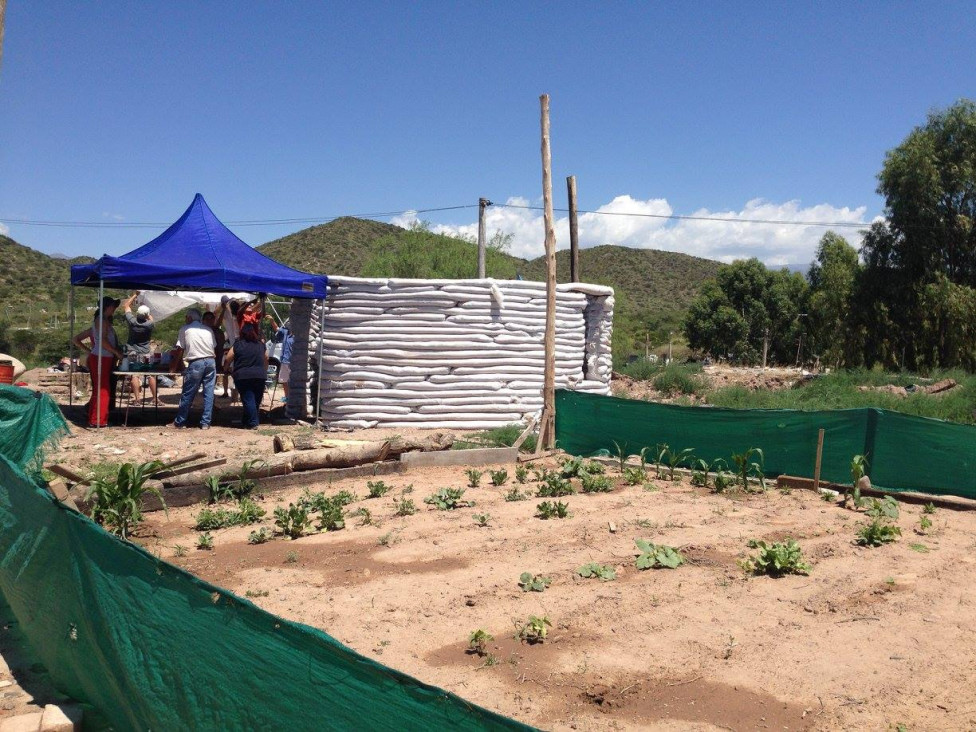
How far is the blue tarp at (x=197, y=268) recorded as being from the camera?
11008mm

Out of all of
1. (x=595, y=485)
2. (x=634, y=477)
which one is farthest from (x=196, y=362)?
(x=634, y=477)

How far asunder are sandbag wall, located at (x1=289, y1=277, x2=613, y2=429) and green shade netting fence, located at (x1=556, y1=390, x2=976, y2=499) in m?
2.61

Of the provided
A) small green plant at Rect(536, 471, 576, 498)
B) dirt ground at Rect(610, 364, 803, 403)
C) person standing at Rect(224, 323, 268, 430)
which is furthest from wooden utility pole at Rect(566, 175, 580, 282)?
small green plant at Rect(536, 471, 576, 498)

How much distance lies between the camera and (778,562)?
562 centimetres

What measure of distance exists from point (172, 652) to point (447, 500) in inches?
199

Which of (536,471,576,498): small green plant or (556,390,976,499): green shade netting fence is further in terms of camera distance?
(536,471,576,498): small green plant

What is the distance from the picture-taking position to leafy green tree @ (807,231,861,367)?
93.6 feet

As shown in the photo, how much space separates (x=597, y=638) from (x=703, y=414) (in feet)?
16.2

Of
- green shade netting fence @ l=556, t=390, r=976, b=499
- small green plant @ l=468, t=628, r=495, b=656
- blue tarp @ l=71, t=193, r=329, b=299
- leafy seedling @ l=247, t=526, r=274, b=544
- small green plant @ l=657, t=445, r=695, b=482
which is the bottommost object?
leafy seedling @ l=247, t=526, r=274, b=544

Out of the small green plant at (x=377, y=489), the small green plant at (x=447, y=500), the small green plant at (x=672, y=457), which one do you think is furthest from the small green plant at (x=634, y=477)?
the small green plant at (x=377, y=489)

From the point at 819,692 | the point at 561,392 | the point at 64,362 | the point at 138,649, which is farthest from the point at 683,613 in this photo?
the point at 64,362

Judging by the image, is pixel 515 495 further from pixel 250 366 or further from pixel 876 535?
pixel 250 366

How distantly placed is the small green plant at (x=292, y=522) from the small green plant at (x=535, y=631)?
102 inches

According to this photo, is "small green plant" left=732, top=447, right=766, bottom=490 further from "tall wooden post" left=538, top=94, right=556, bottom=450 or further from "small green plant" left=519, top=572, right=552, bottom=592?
"small green plant" left=519, top=572, right=552, bottom=592
